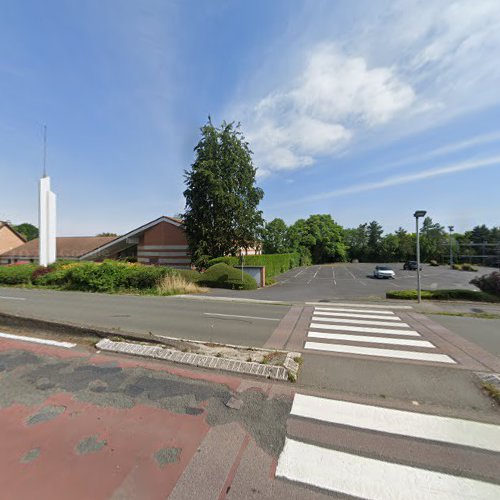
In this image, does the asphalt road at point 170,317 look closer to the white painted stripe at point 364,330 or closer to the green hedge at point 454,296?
the white painted stripe at point 364,330

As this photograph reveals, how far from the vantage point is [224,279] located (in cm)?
1906

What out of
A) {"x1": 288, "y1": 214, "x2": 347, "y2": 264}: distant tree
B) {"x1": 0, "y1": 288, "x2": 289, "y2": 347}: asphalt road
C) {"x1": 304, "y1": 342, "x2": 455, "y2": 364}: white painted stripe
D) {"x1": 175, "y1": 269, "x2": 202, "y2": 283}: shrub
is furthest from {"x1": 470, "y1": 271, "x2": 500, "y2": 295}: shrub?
{"x1": 288, "y1": 214, "x2": 347, "y2": 264}: distant tree

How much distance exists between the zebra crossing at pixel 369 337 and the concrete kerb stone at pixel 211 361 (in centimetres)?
131

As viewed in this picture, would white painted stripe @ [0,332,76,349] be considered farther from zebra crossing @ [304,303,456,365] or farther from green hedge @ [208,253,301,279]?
green hedge @ [208,253,301,279]

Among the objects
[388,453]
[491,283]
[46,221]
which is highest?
[46,221]

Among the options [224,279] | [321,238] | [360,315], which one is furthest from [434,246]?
[360,315]

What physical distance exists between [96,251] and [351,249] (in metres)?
63.6

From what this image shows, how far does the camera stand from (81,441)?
2.70 metres

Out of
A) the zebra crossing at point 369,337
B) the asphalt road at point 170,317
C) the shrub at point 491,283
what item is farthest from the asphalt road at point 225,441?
the shrub at point 491,283

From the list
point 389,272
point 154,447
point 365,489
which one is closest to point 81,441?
point 154,447

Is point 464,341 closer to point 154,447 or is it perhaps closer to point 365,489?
point 365,489

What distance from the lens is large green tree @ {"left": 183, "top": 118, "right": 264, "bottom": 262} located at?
22.8m

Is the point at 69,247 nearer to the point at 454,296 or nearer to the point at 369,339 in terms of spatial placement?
the point at 369,339

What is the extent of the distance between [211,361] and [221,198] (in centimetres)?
1887
